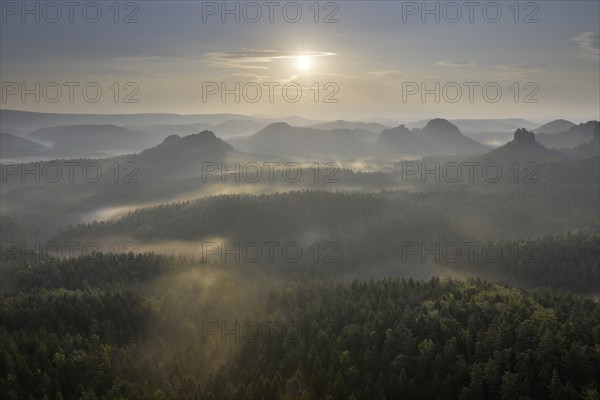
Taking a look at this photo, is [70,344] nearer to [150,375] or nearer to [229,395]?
[150,375]

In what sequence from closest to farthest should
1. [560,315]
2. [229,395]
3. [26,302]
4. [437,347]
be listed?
1. [229,395]
2. [437,347]
3. [560,315]
4. [26,302]

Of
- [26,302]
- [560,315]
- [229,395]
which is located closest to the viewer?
[229,395]

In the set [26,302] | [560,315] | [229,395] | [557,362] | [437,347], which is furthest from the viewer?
[26,302]

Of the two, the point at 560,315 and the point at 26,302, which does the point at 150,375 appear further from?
the point at 560,315

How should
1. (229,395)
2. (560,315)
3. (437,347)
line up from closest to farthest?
1. (229,395)
2. (437,347)
3. (560,315)

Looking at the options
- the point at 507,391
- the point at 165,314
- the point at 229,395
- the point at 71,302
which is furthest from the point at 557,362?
the point at 71,302

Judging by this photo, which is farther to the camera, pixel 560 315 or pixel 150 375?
pixel 560 315

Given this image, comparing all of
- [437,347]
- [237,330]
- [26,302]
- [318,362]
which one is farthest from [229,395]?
[26,302]

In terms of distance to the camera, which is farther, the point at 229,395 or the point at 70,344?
the point at 70,344
